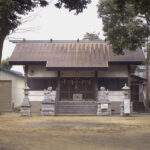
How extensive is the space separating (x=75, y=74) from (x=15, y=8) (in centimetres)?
1714

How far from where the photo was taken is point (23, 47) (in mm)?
26344

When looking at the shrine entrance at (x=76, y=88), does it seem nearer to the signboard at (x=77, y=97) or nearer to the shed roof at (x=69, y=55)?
the signboard at (x=77, y=97)

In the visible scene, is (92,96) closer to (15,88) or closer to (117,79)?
(117,79)

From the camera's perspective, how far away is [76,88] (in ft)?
82.4

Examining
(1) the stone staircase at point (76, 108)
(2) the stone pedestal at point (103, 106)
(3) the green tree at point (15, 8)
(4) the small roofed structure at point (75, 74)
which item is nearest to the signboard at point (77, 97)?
(4) the small roofed structure at point (75, 74)

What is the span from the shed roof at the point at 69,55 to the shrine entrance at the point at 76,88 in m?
1.80

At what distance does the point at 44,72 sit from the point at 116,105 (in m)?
6.41

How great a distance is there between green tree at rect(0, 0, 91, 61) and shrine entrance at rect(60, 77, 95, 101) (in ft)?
51.6

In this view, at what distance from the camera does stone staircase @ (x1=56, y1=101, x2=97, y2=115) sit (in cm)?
2285

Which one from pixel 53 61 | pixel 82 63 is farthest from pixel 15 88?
pixel 82 63

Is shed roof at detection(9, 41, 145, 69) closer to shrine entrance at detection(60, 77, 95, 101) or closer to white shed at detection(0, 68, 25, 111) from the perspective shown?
shrine entrance at detection(60, 77, 95, 101)

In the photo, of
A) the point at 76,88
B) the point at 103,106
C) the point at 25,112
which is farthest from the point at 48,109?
the point at 76,88

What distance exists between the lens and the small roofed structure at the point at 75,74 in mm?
24047

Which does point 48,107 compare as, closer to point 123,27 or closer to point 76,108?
point 76,108
